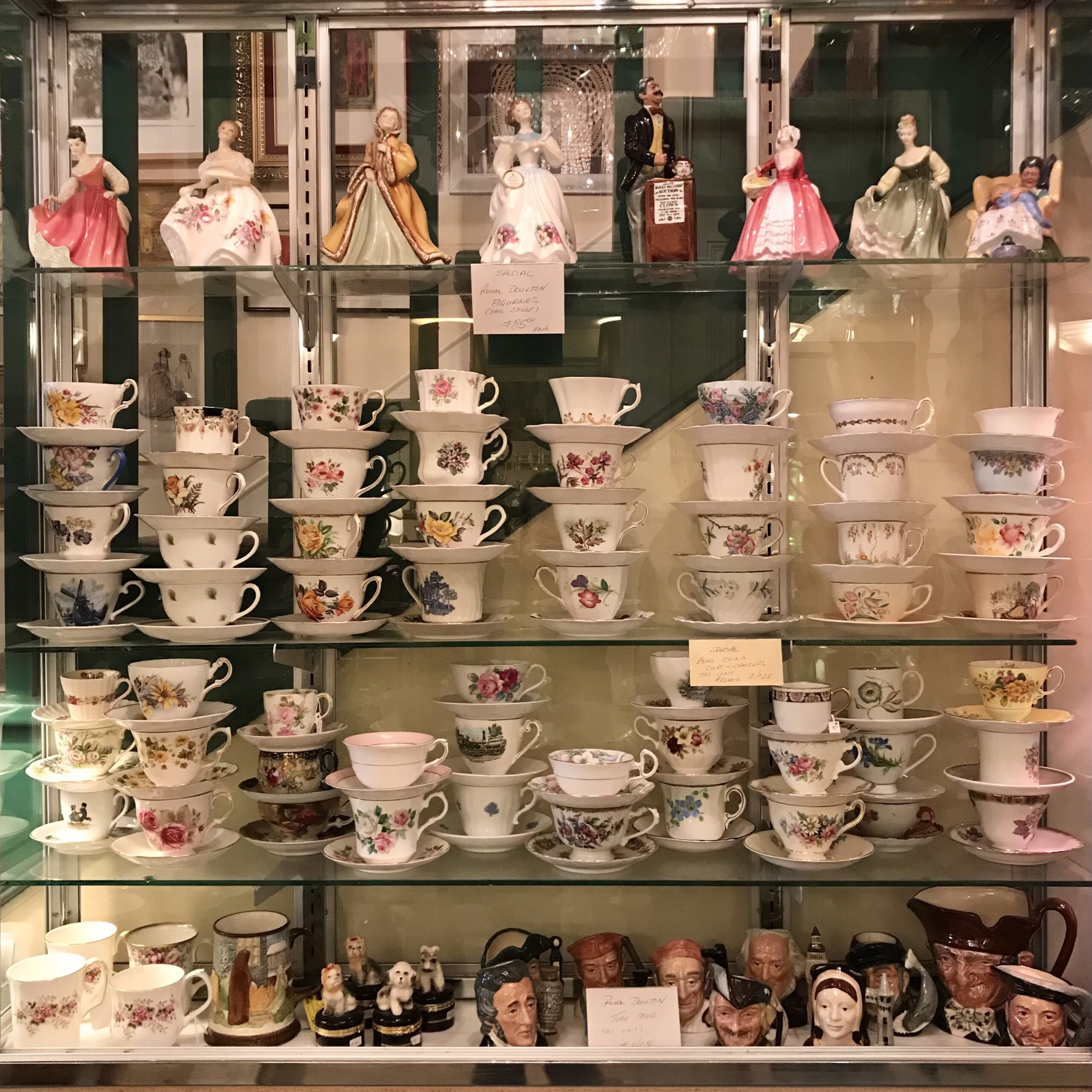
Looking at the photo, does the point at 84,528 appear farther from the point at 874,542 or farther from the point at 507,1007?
the point at 874,542

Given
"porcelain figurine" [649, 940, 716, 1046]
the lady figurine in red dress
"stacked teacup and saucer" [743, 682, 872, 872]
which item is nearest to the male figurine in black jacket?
the lady figurine in red dress

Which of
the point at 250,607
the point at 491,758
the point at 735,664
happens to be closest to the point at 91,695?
the point at 250,607

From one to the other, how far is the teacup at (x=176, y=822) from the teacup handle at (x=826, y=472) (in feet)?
3.26

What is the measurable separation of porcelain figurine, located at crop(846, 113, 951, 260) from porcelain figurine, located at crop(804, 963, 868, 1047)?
1022mm

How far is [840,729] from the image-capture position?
140 cm

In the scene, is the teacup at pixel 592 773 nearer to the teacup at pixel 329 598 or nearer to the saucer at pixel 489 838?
the saucer at pixel 489 838

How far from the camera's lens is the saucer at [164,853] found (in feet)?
4.62

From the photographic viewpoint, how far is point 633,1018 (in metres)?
1.34

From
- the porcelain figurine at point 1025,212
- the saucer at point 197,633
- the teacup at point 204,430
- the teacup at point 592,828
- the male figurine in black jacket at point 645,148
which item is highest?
the male figurine in black jacket at point 645,148

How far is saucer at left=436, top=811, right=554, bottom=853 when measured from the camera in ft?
4.78

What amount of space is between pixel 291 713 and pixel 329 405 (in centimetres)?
45

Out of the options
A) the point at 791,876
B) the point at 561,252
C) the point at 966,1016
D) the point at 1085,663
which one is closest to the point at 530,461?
the point at 561,252

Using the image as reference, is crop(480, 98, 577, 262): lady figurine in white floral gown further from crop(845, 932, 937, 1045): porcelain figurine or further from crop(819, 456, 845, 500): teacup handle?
crop(845, 932, 937, 1045): porcelain figurine

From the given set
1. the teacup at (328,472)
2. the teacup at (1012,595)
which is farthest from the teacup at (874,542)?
the teacup at (328,472)
